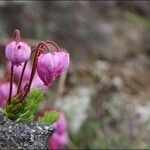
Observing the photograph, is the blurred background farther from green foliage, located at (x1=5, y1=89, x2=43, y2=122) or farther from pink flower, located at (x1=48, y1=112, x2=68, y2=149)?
green foliage, located at (x1=5, y1=89, x2=43, y2=122)

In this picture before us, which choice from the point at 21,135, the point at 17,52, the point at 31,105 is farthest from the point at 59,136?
the point at 21,135

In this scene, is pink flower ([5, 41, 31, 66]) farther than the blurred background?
No

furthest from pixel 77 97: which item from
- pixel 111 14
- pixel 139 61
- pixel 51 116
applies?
pixel 51 116

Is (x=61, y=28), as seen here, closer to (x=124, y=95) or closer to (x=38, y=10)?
(x=38, y=10)

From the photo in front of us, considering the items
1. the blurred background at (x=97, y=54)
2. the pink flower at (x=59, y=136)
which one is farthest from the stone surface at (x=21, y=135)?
the blurred background at (x=97, y=54)

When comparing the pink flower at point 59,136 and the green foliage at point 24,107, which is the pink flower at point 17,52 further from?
the pink flower at point 59,136

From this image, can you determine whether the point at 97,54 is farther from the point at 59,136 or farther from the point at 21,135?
the point at 21,135

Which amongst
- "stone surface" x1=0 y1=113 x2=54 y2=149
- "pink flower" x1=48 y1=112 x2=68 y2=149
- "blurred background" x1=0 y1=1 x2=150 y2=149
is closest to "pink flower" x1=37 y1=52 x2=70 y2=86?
"stone surface" x1=0 y1=113 x2=54 y2=149
